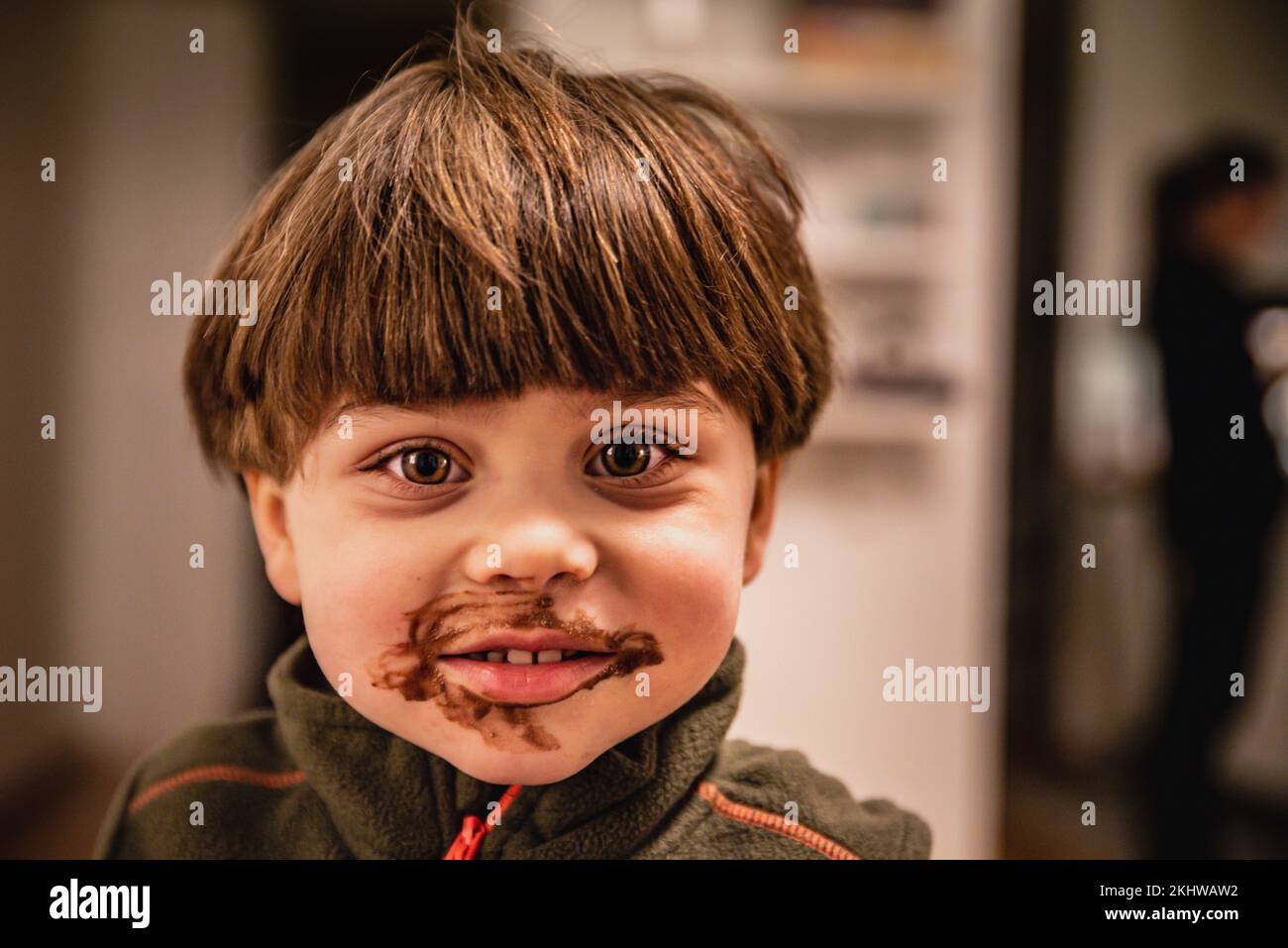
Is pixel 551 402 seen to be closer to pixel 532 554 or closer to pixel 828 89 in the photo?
pixel 532 554

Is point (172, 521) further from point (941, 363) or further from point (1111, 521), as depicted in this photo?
point (1111, 521)

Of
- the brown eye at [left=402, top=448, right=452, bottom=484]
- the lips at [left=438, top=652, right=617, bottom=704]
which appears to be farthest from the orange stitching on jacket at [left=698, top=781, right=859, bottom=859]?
the brown eye at [left=402, top=448, right=452, bottom=484]

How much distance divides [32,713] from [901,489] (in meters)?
0.58

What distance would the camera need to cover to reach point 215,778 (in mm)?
565

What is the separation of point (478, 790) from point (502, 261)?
0.86 feet

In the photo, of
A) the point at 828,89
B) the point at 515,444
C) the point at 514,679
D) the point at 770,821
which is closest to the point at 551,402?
the point at 515,444

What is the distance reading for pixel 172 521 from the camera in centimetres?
58

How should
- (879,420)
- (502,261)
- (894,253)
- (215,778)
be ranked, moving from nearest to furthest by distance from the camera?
(502,261) < (215,778) < (879,420) < (894,253)

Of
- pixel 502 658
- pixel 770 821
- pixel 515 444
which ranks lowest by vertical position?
pixel 770 821

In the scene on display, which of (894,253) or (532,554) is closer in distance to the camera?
(532,554)

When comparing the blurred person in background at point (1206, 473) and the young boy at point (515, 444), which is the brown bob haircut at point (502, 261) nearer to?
the young boy at point (515, 444)

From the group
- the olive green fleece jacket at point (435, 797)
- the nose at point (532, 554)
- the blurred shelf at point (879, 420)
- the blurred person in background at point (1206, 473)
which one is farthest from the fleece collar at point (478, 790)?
the blurred person in background at point (1206, 473)

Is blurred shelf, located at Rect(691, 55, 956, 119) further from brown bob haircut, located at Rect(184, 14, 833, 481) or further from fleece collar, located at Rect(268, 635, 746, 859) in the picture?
fleece collar, located at Rect(268, 635, 746, 859)
